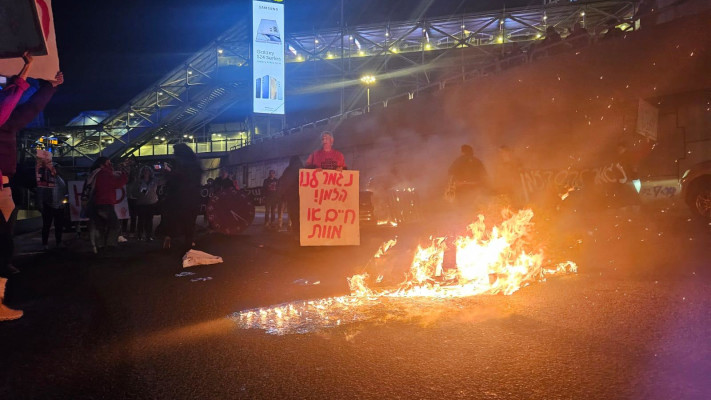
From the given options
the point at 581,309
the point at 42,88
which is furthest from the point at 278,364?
the point at 42,88

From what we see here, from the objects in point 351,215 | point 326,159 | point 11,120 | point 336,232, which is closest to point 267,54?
point 326,159

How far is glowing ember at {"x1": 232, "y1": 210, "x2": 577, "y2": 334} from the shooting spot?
3930 mm

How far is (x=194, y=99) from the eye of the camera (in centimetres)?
3275

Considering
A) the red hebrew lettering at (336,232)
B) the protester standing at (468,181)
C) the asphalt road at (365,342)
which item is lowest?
the asphalt road at (365,342)

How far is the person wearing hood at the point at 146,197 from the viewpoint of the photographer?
1059 centimetres

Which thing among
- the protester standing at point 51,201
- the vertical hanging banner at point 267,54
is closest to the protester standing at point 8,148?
the protester standing at point 51,201

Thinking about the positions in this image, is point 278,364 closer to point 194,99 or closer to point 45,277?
point 45,277

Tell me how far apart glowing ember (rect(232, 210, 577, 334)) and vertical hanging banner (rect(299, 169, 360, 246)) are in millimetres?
1755

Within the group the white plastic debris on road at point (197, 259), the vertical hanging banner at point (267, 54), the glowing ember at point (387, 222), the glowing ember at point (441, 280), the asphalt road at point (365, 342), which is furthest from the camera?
the vertical hanging banner at point (267, 54)

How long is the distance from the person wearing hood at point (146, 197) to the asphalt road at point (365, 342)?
190 inches

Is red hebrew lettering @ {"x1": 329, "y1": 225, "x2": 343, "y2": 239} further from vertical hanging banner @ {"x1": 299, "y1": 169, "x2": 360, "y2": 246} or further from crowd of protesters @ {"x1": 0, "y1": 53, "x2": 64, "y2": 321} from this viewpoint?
crowd of protesters @ {"x1": 0, "y1": 53, "x2": 64, "y2": 321}

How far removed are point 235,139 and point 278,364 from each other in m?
42.0

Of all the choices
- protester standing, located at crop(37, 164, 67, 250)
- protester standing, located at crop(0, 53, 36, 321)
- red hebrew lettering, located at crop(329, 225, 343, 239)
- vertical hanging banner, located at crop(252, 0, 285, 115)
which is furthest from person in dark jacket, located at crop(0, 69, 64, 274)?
vertical hanging banner, located at crop(252, 0, 285, 115)

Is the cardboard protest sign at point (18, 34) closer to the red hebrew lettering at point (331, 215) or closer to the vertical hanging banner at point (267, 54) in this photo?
the red hebrew lettering at point (331, 215)
